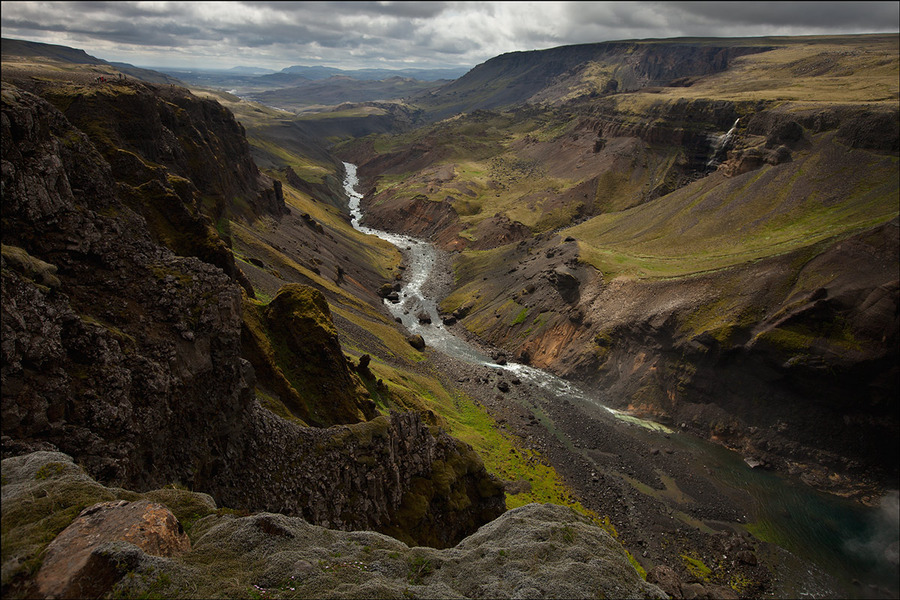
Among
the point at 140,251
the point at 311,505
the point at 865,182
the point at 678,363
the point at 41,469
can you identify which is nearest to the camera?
the point at 41,469

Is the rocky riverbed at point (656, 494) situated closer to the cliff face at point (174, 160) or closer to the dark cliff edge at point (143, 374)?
the dark cliff edge at point (143, 374)

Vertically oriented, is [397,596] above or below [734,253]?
below

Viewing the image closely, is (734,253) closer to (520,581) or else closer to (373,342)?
(373,342)

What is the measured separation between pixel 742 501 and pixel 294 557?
46.4m

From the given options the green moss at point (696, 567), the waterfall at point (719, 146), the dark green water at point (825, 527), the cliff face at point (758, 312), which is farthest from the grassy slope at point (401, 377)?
the waterfall at point (719, 146)

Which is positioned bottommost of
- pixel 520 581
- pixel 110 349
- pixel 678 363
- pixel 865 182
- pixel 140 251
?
pixel 678 363

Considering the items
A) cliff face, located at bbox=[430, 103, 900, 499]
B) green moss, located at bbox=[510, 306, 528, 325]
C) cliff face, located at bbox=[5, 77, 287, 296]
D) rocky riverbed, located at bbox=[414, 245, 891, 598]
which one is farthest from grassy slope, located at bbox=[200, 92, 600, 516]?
cliff face, located at bbox=[430, 103, 900, 499]

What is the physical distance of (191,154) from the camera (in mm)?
63000

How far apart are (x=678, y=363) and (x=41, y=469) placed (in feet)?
197

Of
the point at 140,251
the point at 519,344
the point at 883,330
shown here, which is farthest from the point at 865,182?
the point at 140,251

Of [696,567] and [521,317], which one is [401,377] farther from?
[696,567]

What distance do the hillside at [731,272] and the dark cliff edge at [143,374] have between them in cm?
4148

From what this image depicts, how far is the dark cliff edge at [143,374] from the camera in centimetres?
1361

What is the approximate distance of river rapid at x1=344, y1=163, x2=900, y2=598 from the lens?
1476 inches
